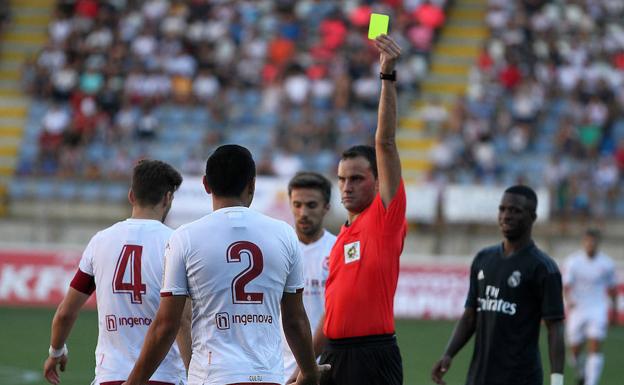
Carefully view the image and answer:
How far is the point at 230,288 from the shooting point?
19.0 feet

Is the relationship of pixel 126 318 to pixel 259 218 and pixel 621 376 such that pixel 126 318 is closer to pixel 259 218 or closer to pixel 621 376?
pixel 259 218

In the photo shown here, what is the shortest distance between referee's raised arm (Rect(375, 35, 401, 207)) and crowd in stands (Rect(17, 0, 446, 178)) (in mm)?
18706

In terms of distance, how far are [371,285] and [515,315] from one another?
144 cm

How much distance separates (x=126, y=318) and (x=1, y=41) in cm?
2640

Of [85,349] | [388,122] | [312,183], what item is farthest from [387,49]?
[85,349]

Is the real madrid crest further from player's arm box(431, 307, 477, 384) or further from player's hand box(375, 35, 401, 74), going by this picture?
player's hand box(375, 35, 401, 74)

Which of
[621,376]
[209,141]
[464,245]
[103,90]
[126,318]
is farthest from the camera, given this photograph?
[103,90]

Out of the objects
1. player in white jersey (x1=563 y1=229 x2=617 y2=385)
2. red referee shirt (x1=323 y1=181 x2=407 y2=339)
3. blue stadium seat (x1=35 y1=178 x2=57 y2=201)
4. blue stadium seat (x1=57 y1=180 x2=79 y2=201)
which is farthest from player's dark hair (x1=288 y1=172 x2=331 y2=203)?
blue stadium seat (x1=35 y1=178 x2=57 y2=201)

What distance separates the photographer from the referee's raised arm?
6.34m

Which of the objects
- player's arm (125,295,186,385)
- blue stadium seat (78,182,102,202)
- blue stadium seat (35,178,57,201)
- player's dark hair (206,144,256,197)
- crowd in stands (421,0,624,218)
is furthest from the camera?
blue stadium seat (35,178,57,201)

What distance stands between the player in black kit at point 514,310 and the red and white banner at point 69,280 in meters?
13.7

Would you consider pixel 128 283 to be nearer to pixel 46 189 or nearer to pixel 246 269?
pixel 246 269

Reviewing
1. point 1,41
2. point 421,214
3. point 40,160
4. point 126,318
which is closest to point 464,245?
point 421,214

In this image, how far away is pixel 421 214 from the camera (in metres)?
23.9
